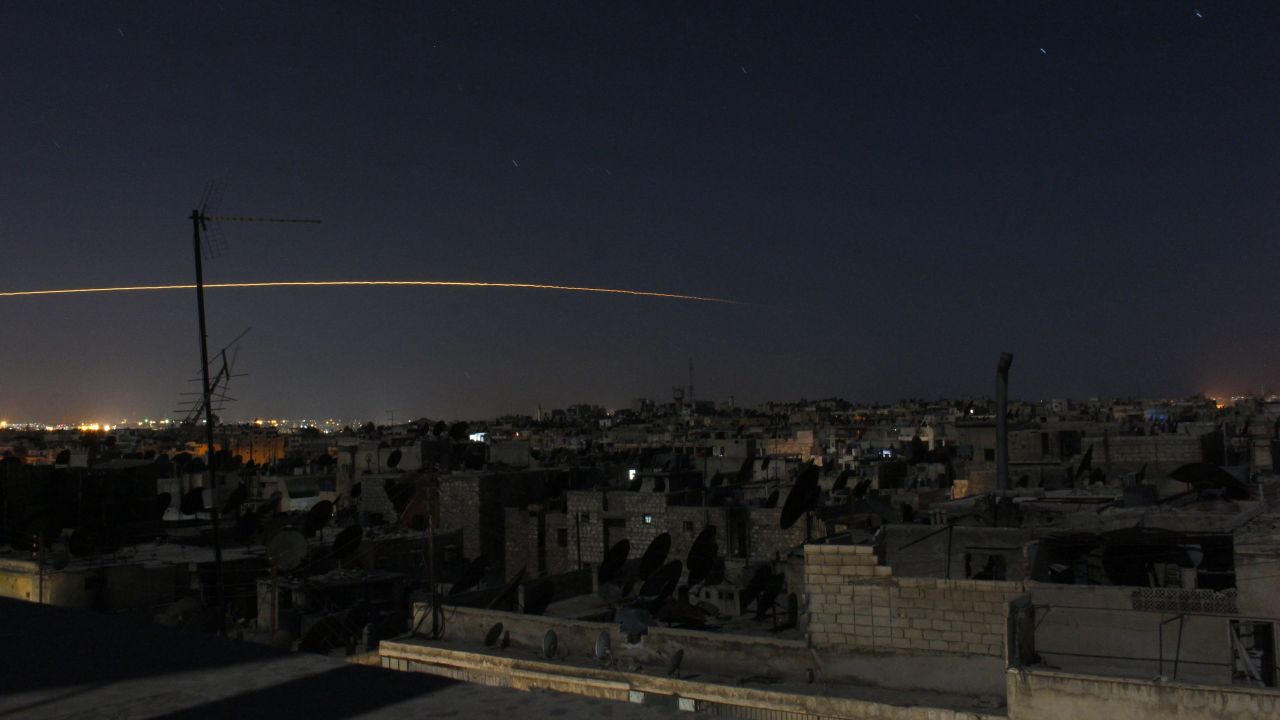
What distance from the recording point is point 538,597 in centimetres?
1653

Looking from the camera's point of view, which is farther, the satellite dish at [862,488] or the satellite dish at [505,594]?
the satellite dish at [862,488]

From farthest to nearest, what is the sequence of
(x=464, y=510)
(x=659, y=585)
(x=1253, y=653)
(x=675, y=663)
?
(x=464, y=510)
(x=659, y=585)
(x=675, y=663)
(x=1253, y=653)

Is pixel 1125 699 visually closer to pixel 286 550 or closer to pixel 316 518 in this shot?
pixel 286 550

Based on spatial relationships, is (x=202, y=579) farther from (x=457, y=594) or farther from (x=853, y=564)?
(x=853, y=564)

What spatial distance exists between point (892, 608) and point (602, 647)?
3883mm

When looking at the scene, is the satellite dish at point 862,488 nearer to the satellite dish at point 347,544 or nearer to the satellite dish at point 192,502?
the satellite dish at point 347,544

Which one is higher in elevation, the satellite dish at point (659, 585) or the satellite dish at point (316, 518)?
the satellite dish at point (316, 518)

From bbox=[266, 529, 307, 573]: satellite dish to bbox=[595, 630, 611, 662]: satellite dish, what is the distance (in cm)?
907

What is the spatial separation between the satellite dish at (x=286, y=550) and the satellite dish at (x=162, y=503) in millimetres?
17638

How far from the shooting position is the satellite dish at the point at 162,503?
110 ft

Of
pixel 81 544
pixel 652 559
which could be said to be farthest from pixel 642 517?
pixel 81 544

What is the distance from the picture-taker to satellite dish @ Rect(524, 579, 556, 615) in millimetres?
16328

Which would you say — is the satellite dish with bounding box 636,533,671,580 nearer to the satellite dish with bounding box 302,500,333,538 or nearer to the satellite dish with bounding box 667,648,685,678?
the satellite dish with bounding box 667,648,685,678

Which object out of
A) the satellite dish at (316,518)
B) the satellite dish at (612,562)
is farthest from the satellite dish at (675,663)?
the satellite dish at (316,518)
